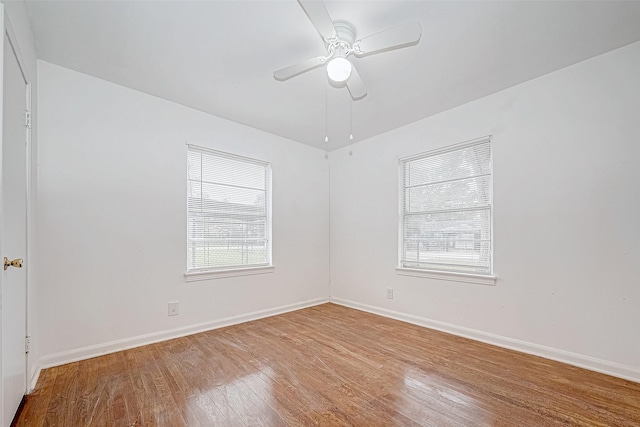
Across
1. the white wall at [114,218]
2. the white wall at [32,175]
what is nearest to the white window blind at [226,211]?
the white wall at [114,218]

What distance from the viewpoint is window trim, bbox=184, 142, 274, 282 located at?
309 cm

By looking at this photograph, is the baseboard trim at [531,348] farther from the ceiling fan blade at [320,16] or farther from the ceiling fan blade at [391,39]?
the ceiling fan blade at [320,16]

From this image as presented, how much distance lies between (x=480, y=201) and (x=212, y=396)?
2.97 metres

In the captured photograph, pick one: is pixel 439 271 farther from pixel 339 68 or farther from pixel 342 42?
pixel 342 42

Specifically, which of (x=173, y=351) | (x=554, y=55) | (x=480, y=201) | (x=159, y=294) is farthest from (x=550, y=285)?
(x=159, y=294)

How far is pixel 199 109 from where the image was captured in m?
3.17

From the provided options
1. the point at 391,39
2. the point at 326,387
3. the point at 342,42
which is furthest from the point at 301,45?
the point at 326,387

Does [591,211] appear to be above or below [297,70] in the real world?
below

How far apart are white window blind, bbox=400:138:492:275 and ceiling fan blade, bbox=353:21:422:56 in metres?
1.72

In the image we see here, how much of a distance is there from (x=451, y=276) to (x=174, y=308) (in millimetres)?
2984

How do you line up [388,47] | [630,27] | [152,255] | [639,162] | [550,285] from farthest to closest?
[152,255] → [550,285] → [639,162] → [630,27] → [388,47]

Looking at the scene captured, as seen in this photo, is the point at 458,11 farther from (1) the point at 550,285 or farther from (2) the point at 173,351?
(2) the point at 173,351

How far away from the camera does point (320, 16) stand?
63.1 inches

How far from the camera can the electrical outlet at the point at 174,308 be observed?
2.90 m
